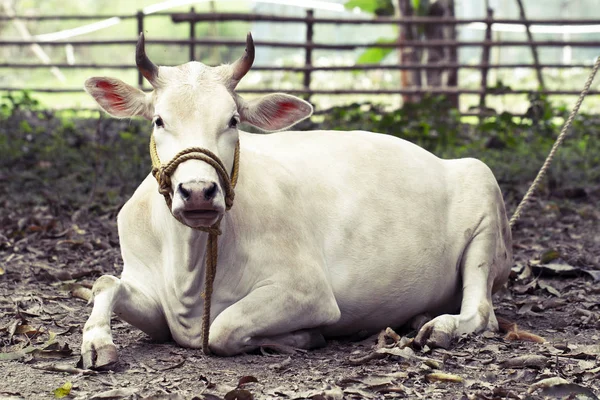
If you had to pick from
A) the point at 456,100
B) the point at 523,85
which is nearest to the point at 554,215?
the point at 456,100

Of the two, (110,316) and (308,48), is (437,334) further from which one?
(308,48)

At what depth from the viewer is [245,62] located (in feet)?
12.7

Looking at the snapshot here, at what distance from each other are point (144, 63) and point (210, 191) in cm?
69

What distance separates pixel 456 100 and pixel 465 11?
1441cm

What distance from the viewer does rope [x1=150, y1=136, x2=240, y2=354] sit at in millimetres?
3557

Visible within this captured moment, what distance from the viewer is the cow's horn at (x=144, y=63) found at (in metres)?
3.67

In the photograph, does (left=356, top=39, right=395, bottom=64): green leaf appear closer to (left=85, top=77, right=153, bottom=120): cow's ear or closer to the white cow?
the white cow

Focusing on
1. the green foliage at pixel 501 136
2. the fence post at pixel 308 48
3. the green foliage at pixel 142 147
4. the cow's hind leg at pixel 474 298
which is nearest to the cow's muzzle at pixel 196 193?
the cow's hind leg at pixel 474 298

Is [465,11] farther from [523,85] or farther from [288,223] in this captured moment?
[288,223]

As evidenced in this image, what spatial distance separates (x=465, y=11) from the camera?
1088 inches

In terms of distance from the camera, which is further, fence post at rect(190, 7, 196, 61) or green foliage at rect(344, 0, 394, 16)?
green foliage at rect(344, 0, 394, 16)

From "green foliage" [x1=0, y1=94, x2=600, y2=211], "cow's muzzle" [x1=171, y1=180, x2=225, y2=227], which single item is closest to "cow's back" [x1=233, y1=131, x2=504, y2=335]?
"cow's muzzle" [x1=171, y1=180, x2=225, y2=227]

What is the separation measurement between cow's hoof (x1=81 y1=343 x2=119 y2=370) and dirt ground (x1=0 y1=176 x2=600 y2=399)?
4cm

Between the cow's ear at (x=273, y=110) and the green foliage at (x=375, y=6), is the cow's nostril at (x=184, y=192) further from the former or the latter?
the green foliage at (x=375, y=6)
